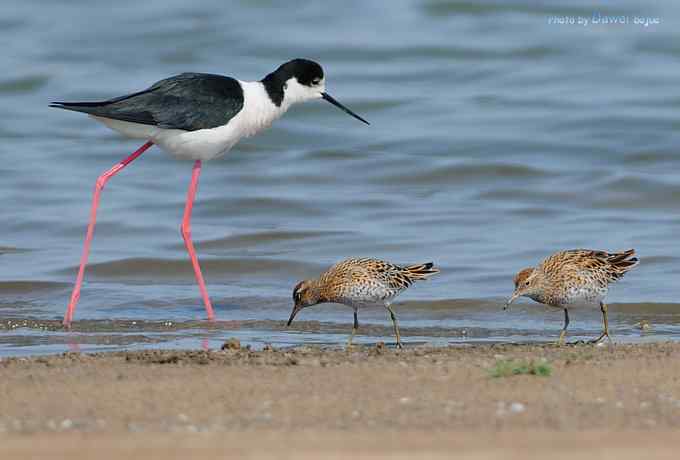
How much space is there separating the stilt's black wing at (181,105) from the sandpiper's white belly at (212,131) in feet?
0.24

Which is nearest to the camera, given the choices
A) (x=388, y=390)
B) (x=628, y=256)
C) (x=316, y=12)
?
(x=388, y=390)

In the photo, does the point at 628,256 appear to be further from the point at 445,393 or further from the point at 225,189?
the point at 225,189

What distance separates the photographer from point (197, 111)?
11.7 metres

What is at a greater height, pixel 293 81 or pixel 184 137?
pixel 293 81

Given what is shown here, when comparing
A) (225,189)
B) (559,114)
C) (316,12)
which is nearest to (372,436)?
(225,189)

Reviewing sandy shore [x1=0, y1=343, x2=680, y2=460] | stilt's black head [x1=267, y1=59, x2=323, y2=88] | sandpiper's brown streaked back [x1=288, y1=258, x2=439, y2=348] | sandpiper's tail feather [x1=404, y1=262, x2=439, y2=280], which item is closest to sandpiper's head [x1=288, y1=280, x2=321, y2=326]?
sandpiper's brown streaked back [x1=288, y1=258, x2=439, y2=348]

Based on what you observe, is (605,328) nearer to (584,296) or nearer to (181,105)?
(584,296)

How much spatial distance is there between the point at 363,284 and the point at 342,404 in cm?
287

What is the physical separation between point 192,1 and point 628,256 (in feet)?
60.0

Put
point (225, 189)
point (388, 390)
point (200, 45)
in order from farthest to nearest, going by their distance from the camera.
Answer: point (200, 45) < point (225, 189) < point (388, 390)

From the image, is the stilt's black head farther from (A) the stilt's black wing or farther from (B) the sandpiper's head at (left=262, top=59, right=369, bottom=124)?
(A) the stilt's black wing

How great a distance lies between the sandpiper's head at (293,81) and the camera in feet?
40.8

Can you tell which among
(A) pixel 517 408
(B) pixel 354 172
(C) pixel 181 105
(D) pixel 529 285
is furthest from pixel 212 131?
(B) pixel 354 172

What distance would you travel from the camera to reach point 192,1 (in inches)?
1070
